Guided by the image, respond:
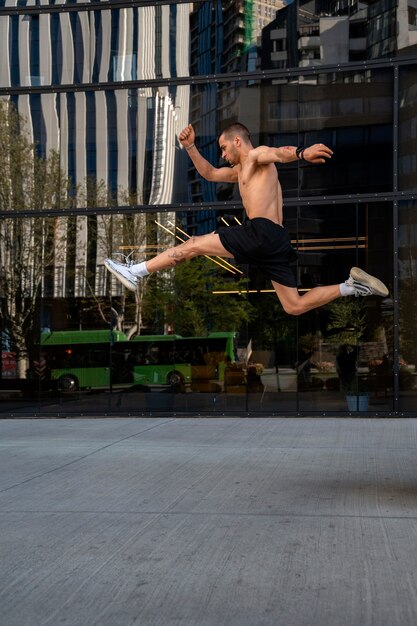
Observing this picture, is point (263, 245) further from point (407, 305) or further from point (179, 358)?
point (179, 358)

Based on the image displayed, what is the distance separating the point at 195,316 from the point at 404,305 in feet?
14.6

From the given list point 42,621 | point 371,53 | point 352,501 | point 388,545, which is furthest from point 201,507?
point 371,53

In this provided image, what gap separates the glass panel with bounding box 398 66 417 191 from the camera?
19547 mm

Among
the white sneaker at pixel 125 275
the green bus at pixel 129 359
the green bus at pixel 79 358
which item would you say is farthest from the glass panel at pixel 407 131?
the white sneaker at pixel 125 275

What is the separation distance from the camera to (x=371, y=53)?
19.8 meters

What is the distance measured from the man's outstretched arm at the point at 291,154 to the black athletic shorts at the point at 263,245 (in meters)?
0.45

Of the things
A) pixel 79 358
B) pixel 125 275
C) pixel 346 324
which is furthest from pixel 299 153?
pixel 79 358

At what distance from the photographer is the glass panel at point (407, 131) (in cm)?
1955

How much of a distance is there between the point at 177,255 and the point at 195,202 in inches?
532

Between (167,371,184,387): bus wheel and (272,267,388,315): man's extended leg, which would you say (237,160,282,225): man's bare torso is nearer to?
(272,267,388,315): man's extended leg

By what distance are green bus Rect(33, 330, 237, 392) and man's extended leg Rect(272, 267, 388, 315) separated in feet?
41.5

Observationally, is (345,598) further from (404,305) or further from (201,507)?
(404,305)

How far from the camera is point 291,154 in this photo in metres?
6.61

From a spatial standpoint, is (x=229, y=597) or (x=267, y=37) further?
(x=267, y=37)
